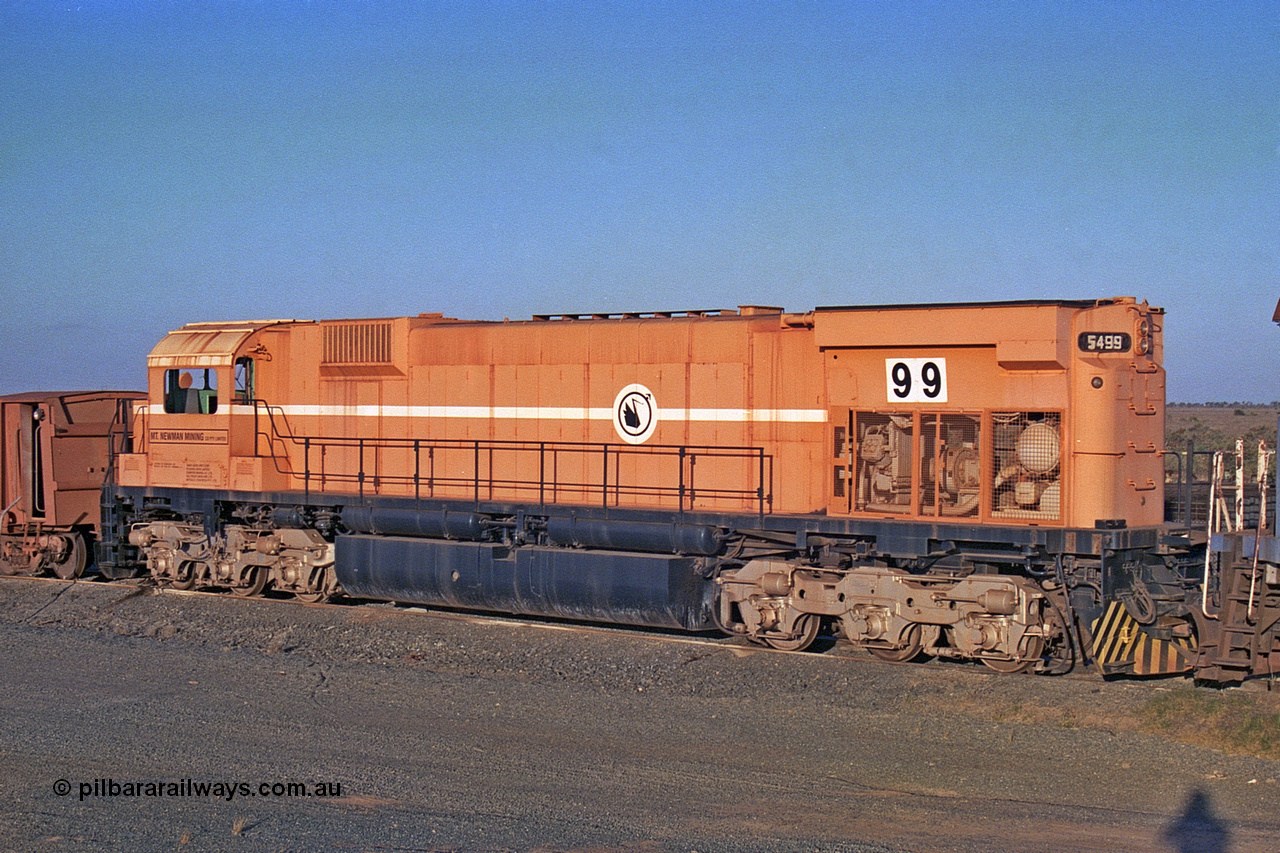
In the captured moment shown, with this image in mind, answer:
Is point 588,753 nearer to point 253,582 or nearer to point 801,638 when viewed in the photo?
point 801,638

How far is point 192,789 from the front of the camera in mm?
7590

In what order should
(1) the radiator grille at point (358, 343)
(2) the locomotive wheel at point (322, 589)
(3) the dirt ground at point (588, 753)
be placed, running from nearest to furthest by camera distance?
1. (3) the dirt ground at point (588, 753)
2. (1) the radiator grille at point (358, 343)
3. (2) the locomotive wheel at point (322, 589)

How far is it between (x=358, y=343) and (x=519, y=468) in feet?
9.70

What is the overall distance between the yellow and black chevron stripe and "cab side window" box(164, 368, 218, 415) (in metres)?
11.8

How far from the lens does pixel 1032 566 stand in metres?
11.8

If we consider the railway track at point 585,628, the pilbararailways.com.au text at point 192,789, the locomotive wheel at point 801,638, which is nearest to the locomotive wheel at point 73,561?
the railway track at point 585,628

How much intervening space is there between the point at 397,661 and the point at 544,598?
2267mm

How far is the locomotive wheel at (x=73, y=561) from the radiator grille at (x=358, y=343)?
641cm

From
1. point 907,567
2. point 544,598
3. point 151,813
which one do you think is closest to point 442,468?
point 544,598

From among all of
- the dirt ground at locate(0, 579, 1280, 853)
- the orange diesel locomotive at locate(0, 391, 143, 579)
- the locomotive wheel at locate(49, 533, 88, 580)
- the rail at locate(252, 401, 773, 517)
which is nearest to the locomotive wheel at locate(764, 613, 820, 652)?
the dirt ground at locate(0, 579, 1280, 853)

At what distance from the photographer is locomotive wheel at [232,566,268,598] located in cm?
1727

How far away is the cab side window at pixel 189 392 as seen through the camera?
1728 cm

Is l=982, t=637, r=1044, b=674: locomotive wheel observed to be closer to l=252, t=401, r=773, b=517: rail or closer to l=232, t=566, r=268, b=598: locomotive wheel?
l=252, t=401, r=773, b=517: rail

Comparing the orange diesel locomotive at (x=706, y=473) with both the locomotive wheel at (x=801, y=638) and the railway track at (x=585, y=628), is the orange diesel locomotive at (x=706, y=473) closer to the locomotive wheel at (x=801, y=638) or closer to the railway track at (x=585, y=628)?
the locomotive wheel at (x=801, y=638)
